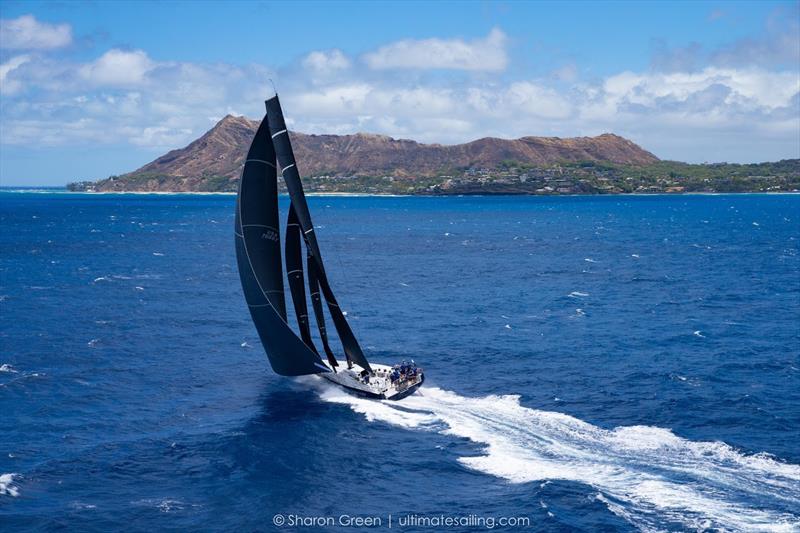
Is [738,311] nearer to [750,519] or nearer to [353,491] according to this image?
[750,519]

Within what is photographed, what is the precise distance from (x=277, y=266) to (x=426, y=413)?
1551cm

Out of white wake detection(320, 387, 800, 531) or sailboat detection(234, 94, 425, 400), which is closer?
white wake detection(320, 387, 800, 531)

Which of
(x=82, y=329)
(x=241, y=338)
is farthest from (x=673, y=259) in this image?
(x=82, y=329)

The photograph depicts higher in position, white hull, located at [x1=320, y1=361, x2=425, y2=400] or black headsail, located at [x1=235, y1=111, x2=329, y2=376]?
black headsail, located at [x1=235, y1=111, x2=329, y2=376]

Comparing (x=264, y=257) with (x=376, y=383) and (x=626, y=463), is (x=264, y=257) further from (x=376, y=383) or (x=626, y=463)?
(x=626, y=463)

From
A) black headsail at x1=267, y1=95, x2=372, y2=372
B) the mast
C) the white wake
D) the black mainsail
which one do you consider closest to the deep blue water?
the white wake

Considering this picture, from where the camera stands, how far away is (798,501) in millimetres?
39156

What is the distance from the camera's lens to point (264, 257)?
5750 centimetres

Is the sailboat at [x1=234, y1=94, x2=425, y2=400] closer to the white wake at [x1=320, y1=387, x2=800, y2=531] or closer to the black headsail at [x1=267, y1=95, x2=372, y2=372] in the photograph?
the black headsail at [x1=267, y1=95, x2=372, y2=372]

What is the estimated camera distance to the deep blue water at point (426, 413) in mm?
40094

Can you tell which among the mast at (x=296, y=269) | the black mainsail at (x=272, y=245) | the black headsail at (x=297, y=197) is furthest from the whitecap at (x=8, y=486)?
the black headsail at (x=297, y=197)

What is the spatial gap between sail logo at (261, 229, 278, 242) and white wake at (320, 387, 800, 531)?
12.7 meters

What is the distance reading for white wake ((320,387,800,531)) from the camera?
38.3m

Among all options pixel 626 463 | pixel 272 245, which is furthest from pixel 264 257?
pixel 626 463
